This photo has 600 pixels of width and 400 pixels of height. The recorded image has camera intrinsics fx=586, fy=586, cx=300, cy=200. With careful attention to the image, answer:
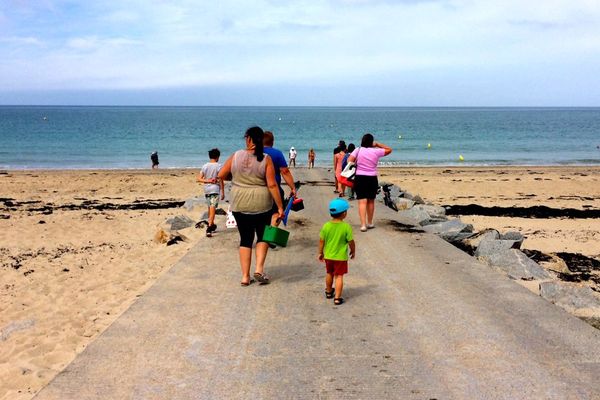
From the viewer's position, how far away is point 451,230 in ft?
37.4

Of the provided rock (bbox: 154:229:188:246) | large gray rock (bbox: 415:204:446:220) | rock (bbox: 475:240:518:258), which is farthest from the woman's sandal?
large gray rock (bbox: 415:204:446:220)

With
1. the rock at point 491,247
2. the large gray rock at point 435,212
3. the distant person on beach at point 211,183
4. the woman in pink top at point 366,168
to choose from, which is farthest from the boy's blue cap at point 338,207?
the large gray rock at point 435,212

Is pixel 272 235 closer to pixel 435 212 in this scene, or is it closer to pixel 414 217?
pixel 414 217

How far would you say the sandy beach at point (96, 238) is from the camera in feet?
20.6

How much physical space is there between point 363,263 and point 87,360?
440 cm

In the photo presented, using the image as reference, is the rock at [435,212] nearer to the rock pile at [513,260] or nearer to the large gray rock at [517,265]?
the rock pile at [513,260]

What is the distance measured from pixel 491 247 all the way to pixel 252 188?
434 cm

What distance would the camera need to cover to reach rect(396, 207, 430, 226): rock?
12.1 meters

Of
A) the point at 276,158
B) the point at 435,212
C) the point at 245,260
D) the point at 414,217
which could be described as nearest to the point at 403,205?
the point at 435,212

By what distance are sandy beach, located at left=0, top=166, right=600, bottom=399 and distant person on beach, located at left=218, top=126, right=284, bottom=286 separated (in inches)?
72.5

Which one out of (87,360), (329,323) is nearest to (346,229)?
(329,323)

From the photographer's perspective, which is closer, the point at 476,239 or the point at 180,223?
the point at 476,239

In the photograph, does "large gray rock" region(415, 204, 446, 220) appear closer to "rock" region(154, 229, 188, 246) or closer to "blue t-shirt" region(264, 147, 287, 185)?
"rock" region(154, 229, 188, 246)

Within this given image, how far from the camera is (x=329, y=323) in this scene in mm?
5680
